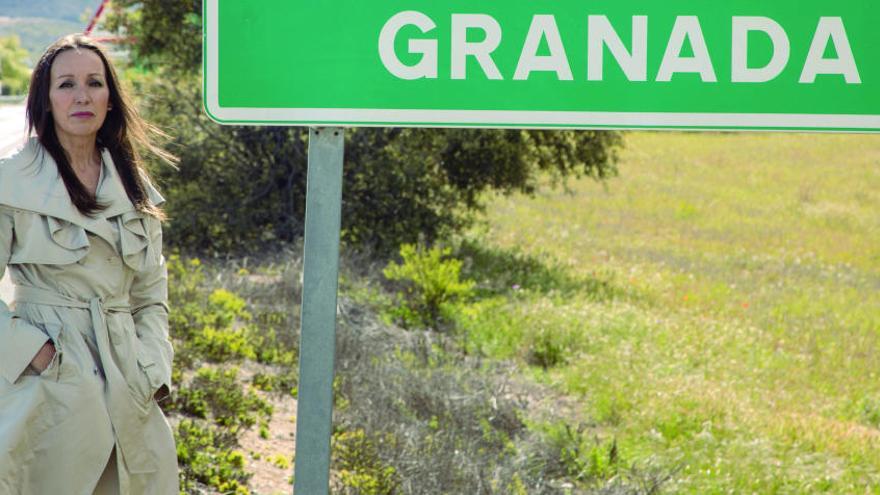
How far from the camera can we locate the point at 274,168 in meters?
12.9

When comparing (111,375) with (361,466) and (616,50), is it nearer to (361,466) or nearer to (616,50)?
(616,50)

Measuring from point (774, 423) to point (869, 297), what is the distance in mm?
6757

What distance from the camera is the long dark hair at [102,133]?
9.59 feet

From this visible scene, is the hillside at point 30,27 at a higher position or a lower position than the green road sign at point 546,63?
higher

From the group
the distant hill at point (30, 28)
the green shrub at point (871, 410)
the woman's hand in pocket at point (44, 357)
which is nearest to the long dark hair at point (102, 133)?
the woman's hand in pocket at point (44, 357)

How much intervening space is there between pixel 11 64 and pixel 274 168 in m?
84.0

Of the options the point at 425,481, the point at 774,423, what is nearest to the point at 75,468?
the point at 425,481

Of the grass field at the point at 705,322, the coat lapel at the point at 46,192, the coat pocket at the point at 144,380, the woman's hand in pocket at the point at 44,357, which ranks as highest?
the coat lapel at the point at 46,192

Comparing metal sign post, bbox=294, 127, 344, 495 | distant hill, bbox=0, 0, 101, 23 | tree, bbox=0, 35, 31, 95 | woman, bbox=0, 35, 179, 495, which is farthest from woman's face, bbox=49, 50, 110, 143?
distant hill, bbox=0, 0, 101, 23

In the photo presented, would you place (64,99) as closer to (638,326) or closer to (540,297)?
(638,326)

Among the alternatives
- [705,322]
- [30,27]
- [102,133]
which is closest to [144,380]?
[102,133]

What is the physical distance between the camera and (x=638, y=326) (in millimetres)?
9859

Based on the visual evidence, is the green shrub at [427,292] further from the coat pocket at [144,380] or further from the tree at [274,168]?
the coat pocket at [144,380]

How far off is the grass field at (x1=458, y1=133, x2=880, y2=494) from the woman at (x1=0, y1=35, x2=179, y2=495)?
3134 mm
